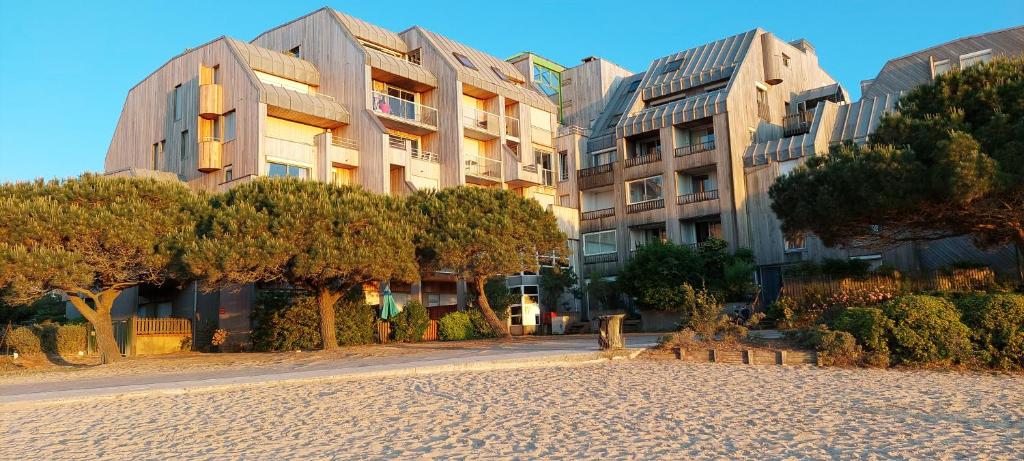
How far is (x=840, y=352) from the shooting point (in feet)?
58.1

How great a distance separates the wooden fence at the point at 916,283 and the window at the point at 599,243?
1895 cm

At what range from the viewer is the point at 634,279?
1449 inches

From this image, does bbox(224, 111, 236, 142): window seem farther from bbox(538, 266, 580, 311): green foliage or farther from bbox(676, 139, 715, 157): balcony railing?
bbox(676, 139, 715, 157): balcony railing

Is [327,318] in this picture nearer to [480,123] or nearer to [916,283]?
[480,123]

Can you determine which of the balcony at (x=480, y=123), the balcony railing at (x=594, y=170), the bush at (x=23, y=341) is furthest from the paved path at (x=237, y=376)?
the balcony railing at (x=594, y=170)

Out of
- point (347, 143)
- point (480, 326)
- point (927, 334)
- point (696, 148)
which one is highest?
point (696, 148)

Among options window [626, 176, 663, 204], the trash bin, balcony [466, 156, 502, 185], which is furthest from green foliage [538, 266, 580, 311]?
the trash bin

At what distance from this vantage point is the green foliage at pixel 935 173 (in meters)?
20.1

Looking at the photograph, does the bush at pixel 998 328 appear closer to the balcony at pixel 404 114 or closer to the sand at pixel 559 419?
the sand at pixel 559 419

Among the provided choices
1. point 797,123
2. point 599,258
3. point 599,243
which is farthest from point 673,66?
point 599,258

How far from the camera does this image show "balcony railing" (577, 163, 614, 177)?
4506cm

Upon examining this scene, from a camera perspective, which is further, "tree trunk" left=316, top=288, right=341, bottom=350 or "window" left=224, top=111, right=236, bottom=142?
"window" left=224, top=111, right=236, bottom=142

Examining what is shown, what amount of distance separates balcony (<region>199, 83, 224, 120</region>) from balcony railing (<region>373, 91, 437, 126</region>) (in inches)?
262

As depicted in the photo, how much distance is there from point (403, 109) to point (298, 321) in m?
13.5
